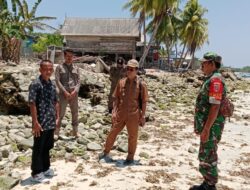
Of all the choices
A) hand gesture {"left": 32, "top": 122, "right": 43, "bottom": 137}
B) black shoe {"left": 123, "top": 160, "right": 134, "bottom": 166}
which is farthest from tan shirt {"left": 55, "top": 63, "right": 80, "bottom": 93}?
hand gesture {"left": 32, "top": 122, "right": 43, "bottom": 137}

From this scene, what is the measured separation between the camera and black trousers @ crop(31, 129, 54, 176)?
4844 millimetres

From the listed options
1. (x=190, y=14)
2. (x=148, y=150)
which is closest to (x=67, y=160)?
(x=148, y=150)

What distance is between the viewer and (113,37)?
36.5 meters

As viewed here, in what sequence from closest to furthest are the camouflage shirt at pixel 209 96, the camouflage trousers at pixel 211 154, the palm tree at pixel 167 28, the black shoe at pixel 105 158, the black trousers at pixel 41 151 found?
the camouflage shirt at pixel 209 96 → the camouflage trousers at pixel 211 154 → the black trousers at pixel 41 151 → the black shoe at pixel 105 158 → the palm tree at pixel 167 28

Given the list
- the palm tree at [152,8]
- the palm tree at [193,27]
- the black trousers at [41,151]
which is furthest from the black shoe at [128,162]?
the palm tree at [193,27]

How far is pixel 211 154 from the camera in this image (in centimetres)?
439

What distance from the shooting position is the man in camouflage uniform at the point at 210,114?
411 centimetres

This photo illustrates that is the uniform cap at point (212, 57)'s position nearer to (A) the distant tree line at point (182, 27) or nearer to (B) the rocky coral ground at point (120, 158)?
(B) the rocky coral ground at point (120, 158)

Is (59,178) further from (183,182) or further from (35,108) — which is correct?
(183,182)

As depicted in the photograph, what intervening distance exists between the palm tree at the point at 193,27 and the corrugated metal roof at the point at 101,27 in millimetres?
10252

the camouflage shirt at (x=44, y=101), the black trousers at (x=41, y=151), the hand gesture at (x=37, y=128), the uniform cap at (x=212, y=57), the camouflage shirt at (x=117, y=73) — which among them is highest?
the uniform cap at (x=212, y=57)

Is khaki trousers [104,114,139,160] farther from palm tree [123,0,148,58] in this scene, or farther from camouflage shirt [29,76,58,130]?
palm tree [123,0,148,58]

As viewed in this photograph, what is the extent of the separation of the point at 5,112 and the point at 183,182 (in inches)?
253

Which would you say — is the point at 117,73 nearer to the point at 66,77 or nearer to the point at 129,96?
the point at 66,77
